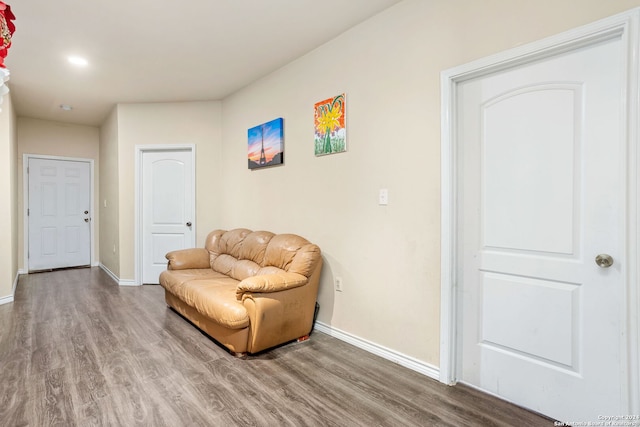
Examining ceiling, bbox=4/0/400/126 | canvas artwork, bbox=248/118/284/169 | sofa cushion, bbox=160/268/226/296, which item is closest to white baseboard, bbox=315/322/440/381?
sofa cushion, bbox=160/268/226/296

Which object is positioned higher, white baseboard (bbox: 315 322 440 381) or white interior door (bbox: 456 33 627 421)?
white interior door (bbox: 456 33 627 421)

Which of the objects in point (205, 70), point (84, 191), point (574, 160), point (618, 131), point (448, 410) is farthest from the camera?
point (84, 191)

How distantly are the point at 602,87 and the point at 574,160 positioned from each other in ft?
1.17

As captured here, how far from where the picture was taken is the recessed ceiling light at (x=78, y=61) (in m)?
3.32

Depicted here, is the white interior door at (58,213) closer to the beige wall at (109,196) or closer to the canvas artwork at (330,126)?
the beige wall at (109,196)

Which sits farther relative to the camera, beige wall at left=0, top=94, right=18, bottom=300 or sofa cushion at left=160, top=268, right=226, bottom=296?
beige wall at left=0, top=94, right=18, bottom=300

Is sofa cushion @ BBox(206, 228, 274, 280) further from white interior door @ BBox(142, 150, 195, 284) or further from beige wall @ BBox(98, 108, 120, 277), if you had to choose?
beige wall @ BBox(98, 108, 120, 277)

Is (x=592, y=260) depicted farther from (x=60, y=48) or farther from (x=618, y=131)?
(x=60, y=48)

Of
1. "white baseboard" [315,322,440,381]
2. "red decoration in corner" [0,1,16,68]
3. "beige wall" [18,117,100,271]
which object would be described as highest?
"beige wall" [18,117,100,271]

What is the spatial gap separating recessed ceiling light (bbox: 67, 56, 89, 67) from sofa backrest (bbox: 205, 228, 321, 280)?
224cm

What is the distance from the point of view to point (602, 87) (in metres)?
1.61

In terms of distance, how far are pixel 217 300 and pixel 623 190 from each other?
8.49ft

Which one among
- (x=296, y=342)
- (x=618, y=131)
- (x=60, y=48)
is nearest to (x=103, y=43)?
(x=60, y=48)

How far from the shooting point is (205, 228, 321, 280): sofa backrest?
9.29 feet
